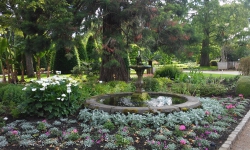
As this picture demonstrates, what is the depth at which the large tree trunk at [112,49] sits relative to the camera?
7.35 m

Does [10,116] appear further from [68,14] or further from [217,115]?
[217,115]

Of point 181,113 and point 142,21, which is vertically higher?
point 142,21

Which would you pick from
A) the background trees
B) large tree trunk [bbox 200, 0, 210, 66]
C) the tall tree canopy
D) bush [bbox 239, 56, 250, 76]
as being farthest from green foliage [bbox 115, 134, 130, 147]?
large tree trunk [bbox 200, 0, 210, 66]

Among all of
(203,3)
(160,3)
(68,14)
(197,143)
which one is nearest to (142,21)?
(160,3)

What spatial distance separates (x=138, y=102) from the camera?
567 centimetres

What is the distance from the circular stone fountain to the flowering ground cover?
143 mm

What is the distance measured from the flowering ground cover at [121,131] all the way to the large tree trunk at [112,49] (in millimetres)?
2803

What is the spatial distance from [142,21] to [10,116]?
4.81m

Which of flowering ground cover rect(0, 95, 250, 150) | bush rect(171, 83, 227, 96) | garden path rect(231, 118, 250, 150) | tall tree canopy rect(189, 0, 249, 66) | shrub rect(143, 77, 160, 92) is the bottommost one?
garden path rect(231, 118, 250, 150)

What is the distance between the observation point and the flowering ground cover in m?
3.47

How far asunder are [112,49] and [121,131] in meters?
3.90

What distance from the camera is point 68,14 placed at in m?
6.96

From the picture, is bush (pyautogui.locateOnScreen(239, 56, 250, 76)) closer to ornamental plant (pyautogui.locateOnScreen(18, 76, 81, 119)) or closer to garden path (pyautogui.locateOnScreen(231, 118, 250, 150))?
garden path (pyautogui.locateOnScreen(231, 118, 250, 150))

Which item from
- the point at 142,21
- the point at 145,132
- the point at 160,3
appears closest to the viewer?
the point at 145,132
